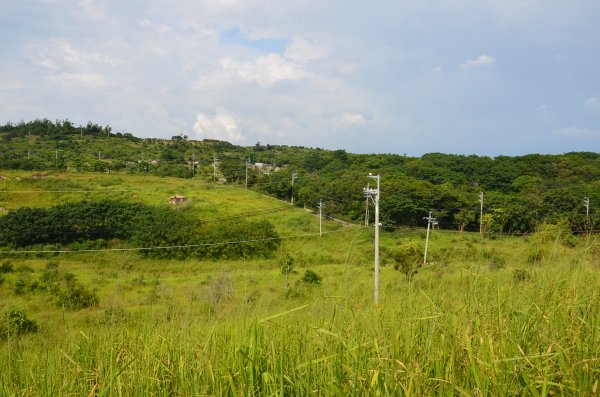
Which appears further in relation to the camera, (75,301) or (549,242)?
(75,301)

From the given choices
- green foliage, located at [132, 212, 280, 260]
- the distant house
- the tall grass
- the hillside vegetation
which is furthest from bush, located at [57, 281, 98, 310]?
the distant house

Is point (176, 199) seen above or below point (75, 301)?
below

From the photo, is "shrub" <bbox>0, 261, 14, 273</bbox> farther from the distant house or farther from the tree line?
the distant house

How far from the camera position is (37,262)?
101ft

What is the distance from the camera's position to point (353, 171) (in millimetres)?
53531

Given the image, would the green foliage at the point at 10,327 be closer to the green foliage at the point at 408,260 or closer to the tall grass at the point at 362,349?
the tall grass at the point at 362,349

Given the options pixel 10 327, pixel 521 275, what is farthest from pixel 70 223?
pixel 521 275

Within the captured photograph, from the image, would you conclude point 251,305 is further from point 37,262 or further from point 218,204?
point 218,204

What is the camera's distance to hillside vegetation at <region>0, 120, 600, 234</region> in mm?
30500

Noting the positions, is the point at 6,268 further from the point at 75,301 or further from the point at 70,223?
the point at 75,301

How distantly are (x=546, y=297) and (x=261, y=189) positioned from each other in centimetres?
5050

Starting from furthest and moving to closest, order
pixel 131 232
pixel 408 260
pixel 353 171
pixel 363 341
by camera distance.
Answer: pixel 353 171
pixel 131 232
pixel 408 260
pixel 363 341

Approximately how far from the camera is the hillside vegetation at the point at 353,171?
Answer: 3050 centimetres

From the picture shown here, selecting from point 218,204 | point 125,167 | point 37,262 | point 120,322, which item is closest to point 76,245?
point 37,262
